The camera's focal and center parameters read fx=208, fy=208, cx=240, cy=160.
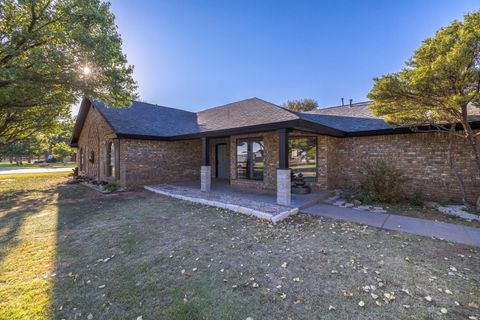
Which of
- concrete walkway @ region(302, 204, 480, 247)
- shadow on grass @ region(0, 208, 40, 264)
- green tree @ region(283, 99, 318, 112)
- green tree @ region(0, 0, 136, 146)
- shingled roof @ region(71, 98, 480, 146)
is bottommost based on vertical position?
shadow on grass @ region(0, 208, 40, 264)

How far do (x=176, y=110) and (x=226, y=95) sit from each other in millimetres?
6114

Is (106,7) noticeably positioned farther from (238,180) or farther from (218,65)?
(238,180)

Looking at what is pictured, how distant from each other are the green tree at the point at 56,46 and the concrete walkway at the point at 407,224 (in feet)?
27.2

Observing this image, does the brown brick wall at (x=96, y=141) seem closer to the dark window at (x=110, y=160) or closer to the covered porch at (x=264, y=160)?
the dark window at (x=110, y=160)

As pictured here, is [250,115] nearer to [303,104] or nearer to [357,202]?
[357,202]

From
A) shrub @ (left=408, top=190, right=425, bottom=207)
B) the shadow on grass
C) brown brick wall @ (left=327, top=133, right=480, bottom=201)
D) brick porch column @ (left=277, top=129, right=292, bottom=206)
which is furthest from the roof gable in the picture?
the shadow on grass

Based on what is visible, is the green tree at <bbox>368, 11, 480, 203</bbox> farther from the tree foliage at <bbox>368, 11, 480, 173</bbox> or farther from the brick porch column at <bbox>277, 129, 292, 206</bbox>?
the brick porch column at <bbox>277, 129, 292, 206</bbox>

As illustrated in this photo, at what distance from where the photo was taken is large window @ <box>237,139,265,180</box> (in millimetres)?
9555

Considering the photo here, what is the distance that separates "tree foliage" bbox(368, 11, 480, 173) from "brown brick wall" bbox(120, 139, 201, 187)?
9.60 metres

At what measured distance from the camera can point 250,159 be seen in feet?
32.3

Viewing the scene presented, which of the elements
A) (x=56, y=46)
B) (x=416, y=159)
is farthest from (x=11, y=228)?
(x=416, y=159)

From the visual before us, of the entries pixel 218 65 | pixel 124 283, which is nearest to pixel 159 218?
pixel 124 283

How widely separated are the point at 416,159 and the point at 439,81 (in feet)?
11.4

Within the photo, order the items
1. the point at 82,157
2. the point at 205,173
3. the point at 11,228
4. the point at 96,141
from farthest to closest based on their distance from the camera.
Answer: the point at 82,157
the point at 96,141
the point at 205,173
the point at 11,228
